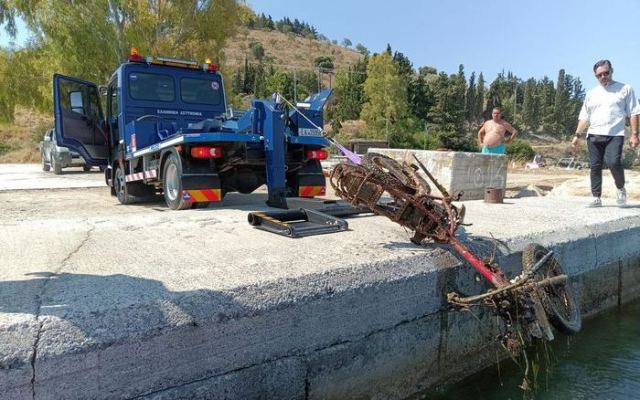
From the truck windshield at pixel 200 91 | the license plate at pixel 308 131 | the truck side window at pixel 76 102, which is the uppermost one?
the truck windshield at pixel 200 91

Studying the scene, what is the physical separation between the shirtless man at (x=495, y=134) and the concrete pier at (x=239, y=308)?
15.6 ft

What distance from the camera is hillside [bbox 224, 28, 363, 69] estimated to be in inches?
4060

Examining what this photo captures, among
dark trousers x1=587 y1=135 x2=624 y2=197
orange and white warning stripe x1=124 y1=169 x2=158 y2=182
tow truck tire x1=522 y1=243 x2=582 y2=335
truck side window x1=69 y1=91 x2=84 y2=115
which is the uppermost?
truck side window x1=69 y1=91 x2=84 y2=115

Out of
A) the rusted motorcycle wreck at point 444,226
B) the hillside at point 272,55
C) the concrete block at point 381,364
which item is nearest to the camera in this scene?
the concrete block at point 381,364

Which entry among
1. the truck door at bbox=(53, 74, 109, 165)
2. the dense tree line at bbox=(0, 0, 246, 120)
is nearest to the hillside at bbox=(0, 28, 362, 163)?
the dense tree line at bbox=(0, 0, 246, 120)

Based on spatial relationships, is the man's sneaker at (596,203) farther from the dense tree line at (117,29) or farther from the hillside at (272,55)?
the hillside at (272,55)

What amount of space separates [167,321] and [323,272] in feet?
3.43

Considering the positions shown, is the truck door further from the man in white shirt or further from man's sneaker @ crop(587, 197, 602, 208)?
man's sneaker @ crop(587, 197, 602, 208)

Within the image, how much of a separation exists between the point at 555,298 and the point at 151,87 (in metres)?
6.65

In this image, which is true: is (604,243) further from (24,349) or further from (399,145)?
(399,145)

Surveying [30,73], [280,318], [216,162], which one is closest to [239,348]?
[280,318]

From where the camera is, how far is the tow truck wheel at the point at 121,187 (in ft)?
27.2

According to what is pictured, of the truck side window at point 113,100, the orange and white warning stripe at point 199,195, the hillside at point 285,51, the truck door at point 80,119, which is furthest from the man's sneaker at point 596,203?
the hillside at point 285,51

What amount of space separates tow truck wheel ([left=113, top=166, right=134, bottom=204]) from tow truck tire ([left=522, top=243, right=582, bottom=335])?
635 centimetres
